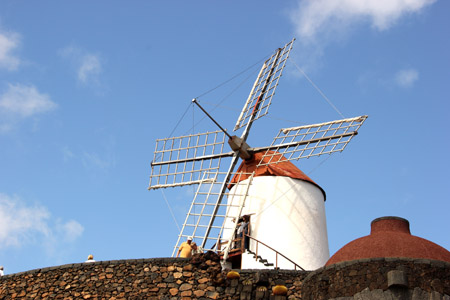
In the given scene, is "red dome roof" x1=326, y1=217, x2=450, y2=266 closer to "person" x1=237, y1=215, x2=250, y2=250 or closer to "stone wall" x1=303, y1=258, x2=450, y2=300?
"stone wall" x1=303, y1=258, x2=450, y2=300

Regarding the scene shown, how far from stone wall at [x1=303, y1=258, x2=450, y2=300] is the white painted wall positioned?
580cm

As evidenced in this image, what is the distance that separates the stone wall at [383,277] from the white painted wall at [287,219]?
5.80 m

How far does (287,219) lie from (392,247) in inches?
272

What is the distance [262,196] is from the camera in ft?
67.4

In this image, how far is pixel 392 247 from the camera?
13.2 metres

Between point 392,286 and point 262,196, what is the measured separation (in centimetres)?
858

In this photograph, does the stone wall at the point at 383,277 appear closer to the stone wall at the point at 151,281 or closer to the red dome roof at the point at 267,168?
the stone wall at the point at 151,281

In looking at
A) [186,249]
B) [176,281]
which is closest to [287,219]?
[186,249]

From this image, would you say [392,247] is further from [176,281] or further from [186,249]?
[186,249]

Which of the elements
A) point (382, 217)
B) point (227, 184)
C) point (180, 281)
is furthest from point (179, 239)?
point (382, 217)

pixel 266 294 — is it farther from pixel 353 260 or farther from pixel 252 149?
pixel 252 149

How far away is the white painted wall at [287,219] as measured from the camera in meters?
19.5

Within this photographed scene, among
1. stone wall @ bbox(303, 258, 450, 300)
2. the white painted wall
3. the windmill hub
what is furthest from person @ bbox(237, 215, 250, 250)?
stone wall @ bbox(303, 258, 450, 300)

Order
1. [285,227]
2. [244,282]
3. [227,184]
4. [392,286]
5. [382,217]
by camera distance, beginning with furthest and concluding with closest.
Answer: [227,184] → [285,227] → [244,282] → [382,217] → [392,286]
